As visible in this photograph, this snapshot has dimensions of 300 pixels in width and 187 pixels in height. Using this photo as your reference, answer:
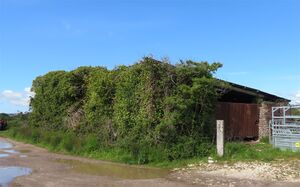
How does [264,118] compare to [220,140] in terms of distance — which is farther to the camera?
[264,118]

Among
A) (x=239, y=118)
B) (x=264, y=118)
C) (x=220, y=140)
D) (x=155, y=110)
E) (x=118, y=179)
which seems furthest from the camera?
(x=264, y=118)

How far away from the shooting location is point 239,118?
69.8 ft

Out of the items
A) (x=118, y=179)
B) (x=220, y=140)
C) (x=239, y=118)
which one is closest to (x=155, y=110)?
(x=220, y=140)

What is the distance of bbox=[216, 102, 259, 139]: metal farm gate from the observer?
20470mm

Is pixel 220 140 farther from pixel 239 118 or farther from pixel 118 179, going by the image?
pixel 239 118

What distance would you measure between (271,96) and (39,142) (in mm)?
14530

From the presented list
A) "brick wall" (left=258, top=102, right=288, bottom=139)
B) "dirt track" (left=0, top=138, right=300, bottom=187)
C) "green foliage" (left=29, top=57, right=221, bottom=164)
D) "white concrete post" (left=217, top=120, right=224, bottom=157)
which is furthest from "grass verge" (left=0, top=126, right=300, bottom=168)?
"dirt track" (left=0, top=138, right=300, bottom=187)

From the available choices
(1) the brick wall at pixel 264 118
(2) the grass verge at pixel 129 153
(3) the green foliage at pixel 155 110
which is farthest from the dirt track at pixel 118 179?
(1) the brick wall at pixel 264 118

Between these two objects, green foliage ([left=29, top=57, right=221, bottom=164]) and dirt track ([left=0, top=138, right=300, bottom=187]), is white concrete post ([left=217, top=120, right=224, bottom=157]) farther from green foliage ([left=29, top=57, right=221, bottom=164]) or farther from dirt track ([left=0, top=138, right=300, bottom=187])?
dirt track ([left=0, top=138, right=300, bottom=187])

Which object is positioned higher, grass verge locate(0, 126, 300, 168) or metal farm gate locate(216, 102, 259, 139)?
metal farm gate locate(216, 102, 259, 139)

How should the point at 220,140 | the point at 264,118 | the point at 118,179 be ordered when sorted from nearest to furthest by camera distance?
the point at 118,179 → the point at 220,140 → the point at 264,118

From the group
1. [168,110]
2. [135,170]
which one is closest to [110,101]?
[168,110]

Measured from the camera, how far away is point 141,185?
1103cm

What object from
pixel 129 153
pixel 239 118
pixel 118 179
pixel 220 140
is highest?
pixel 239 118
